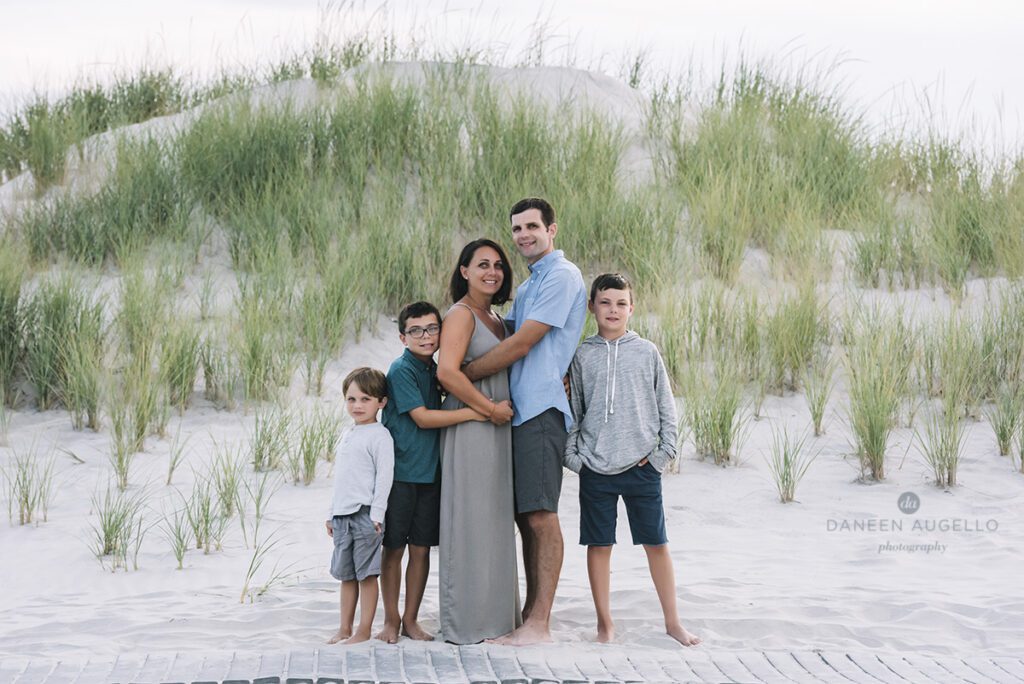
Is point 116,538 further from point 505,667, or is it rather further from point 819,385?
point 819,385

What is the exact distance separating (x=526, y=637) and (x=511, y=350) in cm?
129

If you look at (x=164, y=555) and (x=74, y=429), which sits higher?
(x=74, y=429)

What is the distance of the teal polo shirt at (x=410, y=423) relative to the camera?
4.98 metres

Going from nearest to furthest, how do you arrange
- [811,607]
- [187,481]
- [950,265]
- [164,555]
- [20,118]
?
[811,607] → [164,555] → [187,481] → [950,265] → [20,118]

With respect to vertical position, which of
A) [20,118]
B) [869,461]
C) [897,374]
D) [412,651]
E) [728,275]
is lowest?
[412,651]

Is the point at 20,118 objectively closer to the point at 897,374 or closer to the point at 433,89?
the point at 433,89

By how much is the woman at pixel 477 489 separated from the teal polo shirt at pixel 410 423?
0.07 metres

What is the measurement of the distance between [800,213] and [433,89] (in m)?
4.52

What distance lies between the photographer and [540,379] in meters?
5.00

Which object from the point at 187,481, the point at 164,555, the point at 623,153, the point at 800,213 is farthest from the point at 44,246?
the point at 800,213

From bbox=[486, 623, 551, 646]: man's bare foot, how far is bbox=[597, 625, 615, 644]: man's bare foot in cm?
A: 26

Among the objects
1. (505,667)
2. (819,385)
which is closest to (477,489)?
(505,667)

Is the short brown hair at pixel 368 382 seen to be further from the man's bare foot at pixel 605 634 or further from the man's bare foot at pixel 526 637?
the man's bare foot at pixel 605 634

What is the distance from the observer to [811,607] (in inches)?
221
